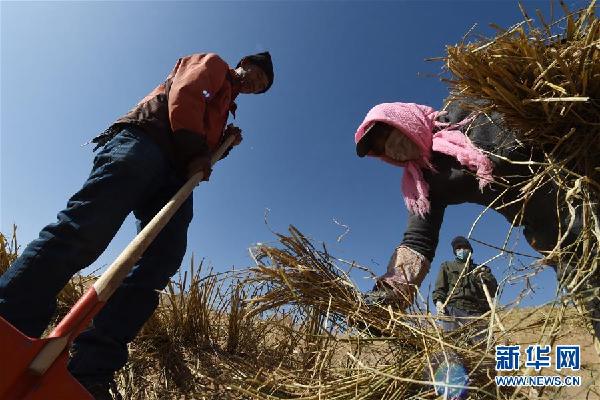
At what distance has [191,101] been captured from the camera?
1761mm

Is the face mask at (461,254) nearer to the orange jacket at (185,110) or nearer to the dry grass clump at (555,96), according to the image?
the dry grass clump at (555,96)

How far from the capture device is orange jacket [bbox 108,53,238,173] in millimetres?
1725

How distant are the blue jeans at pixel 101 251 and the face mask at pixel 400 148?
3.20ft

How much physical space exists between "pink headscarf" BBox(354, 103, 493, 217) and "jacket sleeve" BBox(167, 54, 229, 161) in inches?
28.7

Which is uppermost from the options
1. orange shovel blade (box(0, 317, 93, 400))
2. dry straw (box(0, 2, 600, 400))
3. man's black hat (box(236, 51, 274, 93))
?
man's black hat (box(236, 51, 274, 93))

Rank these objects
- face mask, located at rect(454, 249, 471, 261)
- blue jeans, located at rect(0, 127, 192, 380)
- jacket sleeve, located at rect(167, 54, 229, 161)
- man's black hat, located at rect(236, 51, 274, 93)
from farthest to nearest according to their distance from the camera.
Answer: face mask, located at rect(454, 249, 471, 261)
man's black hat, located at rect(236, 51, 274, 93)
jacket sleeve, located at rect(167, 54, 229, 161)
blue jeans, located at rect(0, 127, 192, 380)

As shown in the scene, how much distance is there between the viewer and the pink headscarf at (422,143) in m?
1.56

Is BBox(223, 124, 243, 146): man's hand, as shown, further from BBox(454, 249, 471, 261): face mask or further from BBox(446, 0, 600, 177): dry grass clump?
BBox(454, 249, 471, 261): face mask

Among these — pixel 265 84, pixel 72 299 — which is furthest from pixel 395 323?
pixel 72 299

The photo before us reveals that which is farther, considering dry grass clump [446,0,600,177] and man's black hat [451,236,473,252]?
man's black hat [451,236,473,252]

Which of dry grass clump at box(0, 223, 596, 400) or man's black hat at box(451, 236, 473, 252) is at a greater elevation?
man's black hat at box(451, 236, 473, 252)

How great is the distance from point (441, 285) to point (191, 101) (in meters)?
3.95

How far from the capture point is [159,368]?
1.76m

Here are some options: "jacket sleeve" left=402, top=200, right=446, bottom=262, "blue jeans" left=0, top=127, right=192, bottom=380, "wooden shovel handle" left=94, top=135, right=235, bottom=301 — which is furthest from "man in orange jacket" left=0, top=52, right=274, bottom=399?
"jacket sleeve" left=402, top=200, right=446, bottom=262
